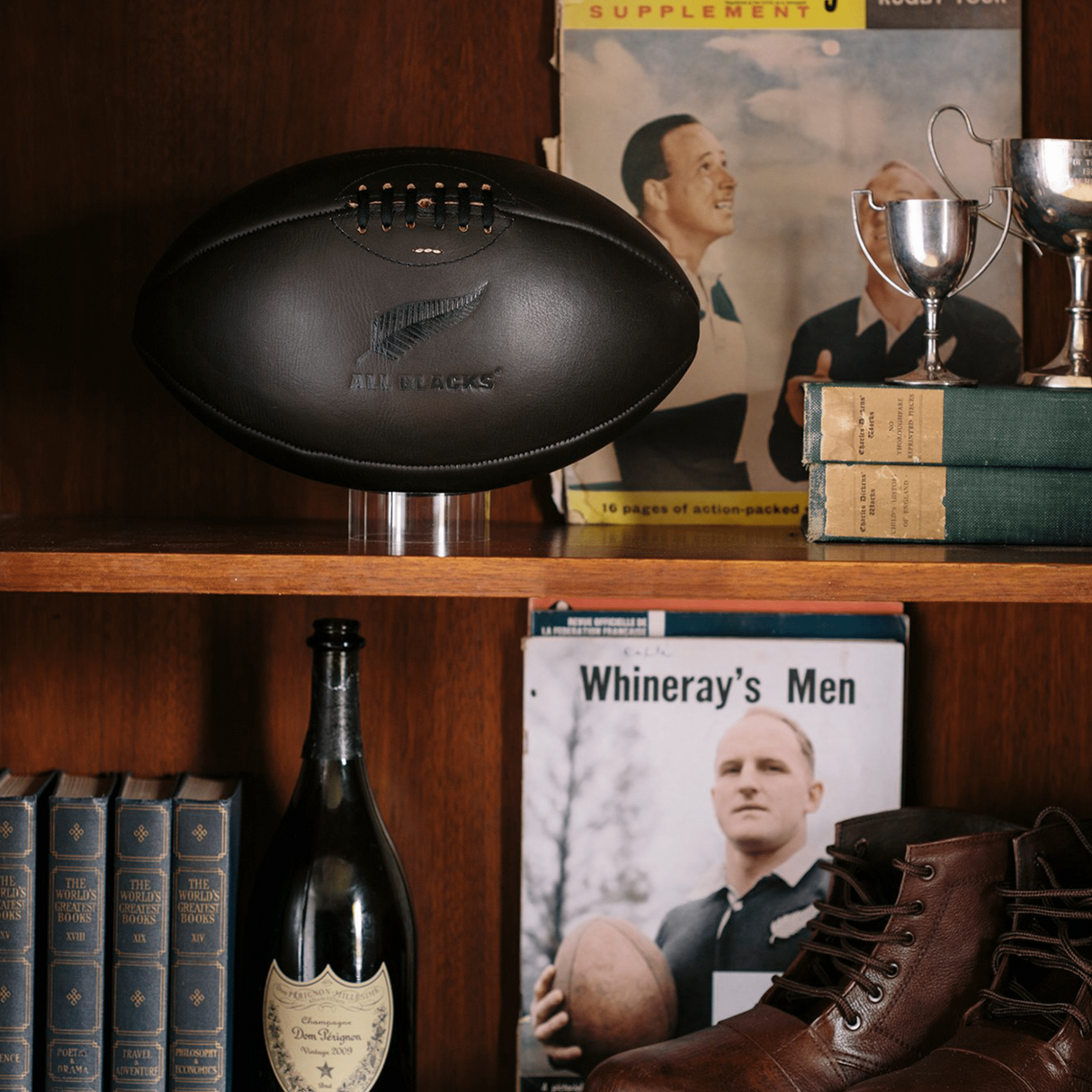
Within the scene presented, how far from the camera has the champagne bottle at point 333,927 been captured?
2.95 ft

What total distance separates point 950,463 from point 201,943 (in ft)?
2.02

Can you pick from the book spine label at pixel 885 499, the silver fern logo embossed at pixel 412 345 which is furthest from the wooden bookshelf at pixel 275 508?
the silver fern logo embossed at pixel 412 345

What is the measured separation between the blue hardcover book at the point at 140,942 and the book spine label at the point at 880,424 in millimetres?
532

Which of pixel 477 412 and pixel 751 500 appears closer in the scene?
pixel 477 412

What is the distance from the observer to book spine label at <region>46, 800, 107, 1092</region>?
898 mm

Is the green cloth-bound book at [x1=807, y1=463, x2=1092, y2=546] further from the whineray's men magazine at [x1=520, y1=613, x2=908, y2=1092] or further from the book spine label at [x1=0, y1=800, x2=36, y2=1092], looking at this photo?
the book spine label at [x1=0, y1=800, x2=36, y2=1092]

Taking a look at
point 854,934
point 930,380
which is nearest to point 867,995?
point 854,934

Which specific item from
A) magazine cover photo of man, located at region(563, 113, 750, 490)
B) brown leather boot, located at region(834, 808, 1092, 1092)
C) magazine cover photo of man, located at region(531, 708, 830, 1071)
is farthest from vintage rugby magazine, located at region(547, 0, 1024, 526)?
brown leather boot, located at region(834, 808, 1092, 1092)

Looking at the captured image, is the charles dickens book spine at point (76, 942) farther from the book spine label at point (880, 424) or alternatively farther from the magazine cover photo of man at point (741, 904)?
the book spine label at point (880, 424)

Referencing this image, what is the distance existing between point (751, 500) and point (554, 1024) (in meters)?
0.46

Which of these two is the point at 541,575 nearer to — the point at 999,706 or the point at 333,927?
the point at 333,927

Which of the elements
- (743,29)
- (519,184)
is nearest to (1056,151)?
(743,29)

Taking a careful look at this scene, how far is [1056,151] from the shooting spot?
2.84 feet

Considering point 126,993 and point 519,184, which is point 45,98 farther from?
point 126,993
